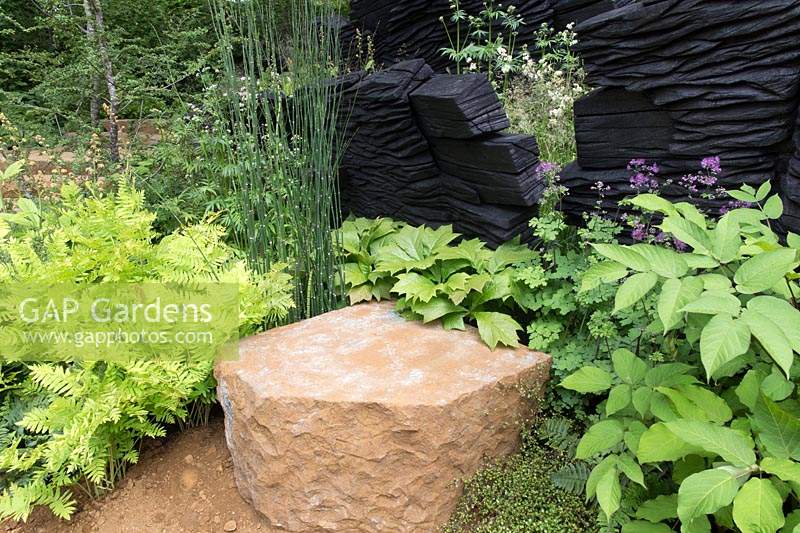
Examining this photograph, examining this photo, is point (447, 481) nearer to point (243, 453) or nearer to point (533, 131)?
point (243, 453)

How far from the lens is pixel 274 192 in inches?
96.4

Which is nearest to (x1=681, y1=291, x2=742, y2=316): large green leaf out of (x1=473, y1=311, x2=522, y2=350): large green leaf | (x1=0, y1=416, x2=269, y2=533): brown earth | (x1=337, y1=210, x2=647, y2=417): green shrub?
(x1=337, y1=210, x2=647, y2=417): green shrub

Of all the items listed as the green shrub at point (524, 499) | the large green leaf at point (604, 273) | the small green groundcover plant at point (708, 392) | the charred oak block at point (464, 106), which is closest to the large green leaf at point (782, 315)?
the small green groundcover plant at point (708, 392)

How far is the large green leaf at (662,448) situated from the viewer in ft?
3.93

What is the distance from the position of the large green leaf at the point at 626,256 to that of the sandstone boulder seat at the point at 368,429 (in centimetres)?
76

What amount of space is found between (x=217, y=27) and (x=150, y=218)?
2.64 feet

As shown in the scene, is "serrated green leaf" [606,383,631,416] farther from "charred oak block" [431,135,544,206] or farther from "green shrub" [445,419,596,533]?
"charred oak block" [431,135,544,206]

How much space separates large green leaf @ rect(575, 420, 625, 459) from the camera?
1.40 metres

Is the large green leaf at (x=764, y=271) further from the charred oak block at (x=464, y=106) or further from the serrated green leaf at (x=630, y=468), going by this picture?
the charred oak block at (x=464, y=106)

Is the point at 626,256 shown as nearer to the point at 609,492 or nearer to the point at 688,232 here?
the point at 688,232

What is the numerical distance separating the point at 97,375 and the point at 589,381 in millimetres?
1624

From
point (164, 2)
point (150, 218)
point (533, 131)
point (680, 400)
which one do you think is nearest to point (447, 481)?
point (680, 400)

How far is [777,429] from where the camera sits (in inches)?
46.9

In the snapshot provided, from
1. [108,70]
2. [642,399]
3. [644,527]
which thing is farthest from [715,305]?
[108,70]
